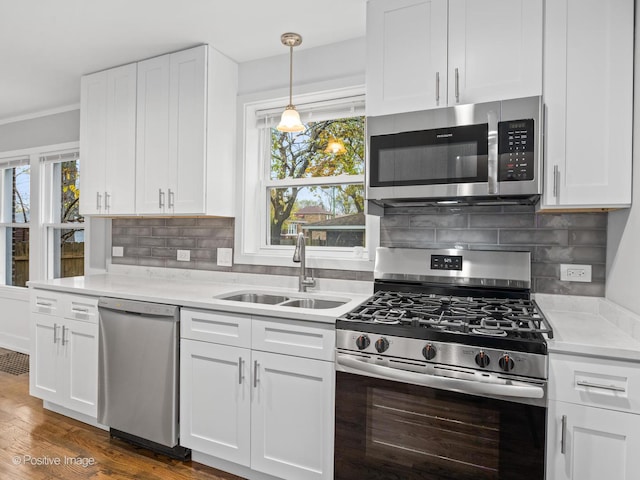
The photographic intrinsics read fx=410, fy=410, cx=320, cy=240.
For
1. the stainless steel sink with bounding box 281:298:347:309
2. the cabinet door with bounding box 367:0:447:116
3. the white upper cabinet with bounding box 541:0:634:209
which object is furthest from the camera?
the stainless steel sink with bounding box 281:298:347:309

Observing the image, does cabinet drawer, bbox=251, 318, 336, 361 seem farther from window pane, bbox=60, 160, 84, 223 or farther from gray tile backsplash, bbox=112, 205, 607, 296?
window pane, bbox=60, 160, 84, 223

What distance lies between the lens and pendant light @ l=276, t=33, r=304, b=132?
7.66 feet

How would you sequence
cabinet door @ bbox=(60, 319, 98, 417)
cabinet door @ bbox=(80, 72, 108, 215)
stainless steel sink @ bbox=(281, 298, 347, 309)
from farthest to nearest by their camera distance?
cabinet door @ bbox=(80, 72, 108, 215) < cabinet door @ bbox=(60, 319, 98, 417) < stainless steel sink @ bbox=(281, 298, 347, 309)

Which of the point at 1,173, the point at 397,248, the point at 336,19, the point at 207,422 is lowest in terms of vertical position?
the point at 207,422

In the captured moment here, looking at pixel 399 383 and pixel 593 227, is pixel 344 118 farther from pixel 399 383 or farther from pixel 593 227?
pixel 399 383

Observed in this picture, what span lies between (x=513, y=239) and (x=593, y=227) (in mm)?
355

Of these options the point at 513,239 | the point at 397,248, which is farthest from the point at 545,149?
the point at 397,248

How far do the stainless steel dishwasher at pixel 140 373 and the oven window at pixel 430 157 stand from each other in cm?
134

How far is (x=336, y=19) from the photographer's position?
91.4 inches

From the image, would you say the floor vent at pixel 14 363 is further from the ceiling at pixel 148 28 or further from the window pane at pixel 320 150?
the window pane at pixel 320 150

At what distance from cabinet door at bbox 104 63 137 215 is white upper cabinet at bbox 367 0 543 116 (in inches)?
70.4

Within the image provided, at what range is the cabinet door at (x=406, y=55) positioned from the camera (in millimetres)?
1959

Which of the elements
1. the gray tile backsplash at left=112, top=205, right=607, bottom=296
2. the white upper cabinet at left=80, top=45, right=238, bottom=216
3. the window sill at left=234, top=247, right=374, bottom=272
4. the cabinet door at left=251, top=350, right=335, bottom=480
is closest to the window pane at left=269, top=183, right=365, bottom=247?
the window sill at left=234, top=247, right=374, bottom=272

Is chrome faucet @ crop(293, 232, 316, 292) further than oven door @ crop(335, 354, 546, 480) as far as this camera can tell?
Yes
